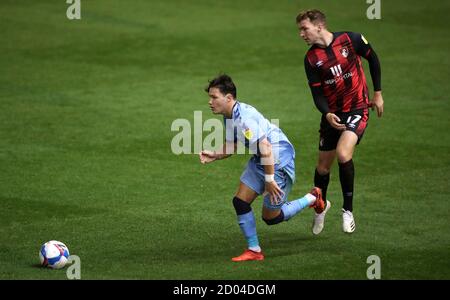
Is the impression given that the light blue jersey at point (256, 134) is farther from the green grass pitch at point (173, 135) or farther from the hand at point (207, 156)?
the green grass pitch at point (173, 135)

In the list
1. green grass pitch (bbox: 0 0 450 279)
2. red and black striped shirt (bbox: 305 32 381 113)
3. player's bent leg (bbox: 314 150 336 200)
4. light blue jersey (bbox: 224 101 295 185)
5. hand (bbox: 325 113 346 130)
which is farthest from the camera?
player's bent leg (bbox: 314 150 336 200)

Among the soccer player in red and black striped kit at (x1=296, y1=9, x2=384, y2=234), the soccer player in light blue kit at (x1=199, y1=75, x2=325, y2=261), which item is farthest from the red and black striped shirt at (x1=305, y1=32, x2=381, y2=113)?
the soccer player in light blue kit at (x1=199, y1=75, x2=325, y2=261)

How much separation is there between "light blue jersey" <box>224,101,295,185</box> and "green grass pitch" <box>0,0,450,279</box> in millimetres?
967

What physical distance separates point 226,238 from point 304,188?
229 centimetres

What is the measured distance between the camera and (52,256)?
9.35 metres

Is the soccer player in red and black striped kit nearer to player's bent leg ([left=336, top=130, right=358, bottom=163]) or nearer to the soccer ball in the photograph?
player's bent leg ([left=336, top=130, right=358, bottom=163])

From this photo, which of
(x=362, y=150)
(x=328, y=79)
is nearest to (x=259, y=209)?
(x=328, y=79)

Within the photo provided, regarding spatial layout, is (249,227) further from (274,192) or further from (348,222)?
(348,222)

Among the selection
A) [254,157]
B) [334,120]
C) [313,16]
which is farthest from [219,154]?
[313,16]

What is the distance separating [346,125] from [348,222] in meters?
1.08

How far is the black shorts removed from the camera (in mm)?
10781

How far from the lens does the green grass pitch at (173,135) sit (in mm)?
10023

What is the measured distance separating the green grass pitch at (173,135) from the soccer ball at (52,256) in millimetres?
100

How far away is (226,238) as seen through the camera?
10609mm
